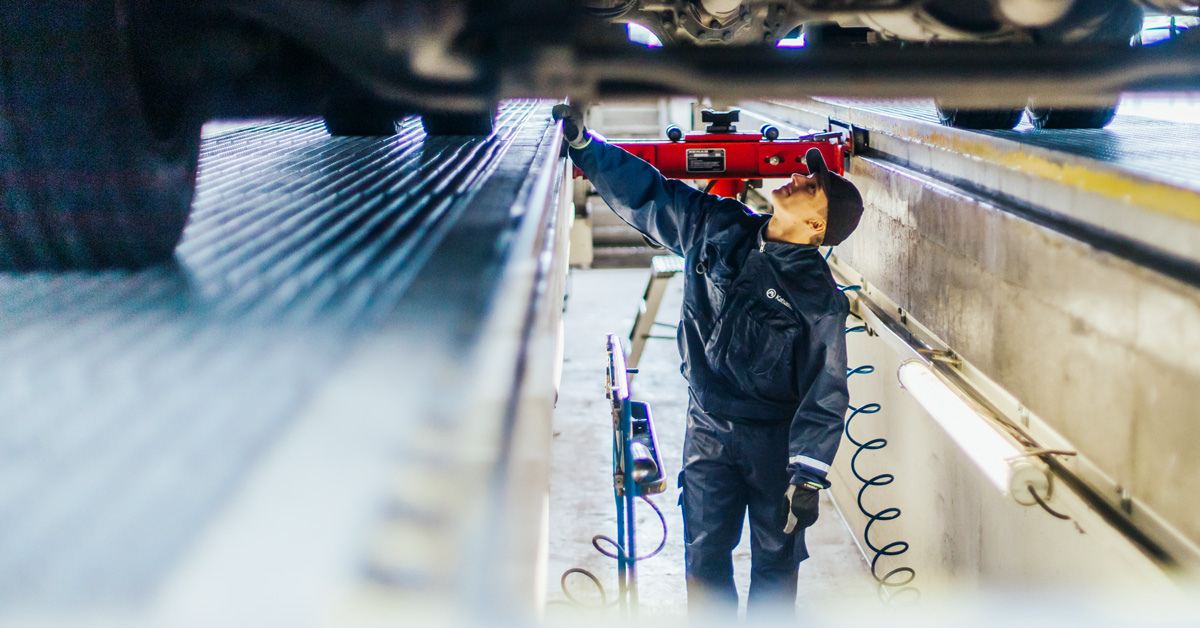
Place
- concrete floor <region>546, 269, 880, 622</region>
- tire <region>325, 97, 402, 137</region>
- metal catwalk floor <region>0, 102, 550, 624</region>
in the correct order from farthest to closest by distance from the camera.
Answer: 1. concrete floor <region>546, 269, 880, 622</region>
2. tire <region>325, 97, 402, 137</region>
3. metal catwalk floor <region>0, 102, 550, 624</region>

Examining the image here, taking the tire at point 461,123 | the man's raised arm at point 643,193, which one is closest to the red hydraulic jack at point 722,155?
the man's raised arm at point 643,193

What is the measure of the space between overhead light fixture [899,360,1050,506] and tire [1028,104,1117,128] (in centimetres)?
88

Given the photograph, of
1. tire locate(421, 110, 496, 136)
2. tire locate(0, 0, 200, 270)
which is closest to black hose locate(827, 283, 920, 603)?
tire locate(421, 110, 496, 136)

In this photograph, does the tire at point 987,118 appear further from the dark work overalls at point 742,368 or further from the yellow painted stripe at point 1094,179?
the dark work overalls at point 742,368

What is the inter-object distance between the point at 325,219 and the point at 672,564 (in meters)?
2.21

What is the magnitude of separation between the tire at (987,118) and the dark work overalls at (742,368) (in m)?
0.58

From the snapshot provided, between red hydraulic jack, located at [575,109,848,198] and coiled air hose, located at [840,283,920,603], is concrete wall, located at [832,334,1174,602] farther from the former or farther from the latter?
red hydraulic jack, located at [575,109,848,198]

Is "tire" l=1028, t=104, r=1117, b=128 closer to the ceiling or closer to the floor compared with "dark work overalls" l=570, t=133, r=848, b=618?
closer to the ceiling

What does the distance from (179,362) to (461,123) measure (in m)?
1.53

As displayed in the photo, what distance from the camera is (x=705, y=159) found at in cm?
244

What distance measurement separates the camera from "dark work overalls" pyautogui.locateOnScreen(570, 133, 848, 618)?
2008 mm

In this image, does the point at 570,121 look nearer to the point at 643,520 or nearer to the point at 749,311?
the point at 749,311

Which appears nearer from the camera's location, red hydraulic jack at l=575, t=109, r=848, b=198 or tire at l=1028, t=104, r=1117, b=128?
tire at l=1028, t=104, r=1117, b=128

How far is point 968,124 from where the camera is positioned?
2.11 metres
